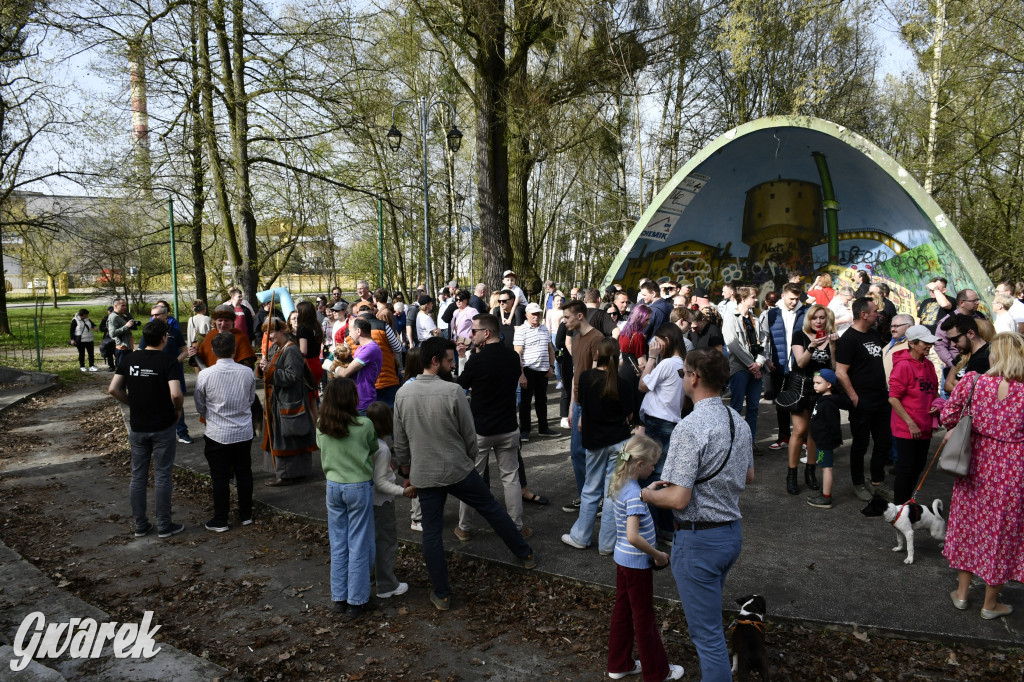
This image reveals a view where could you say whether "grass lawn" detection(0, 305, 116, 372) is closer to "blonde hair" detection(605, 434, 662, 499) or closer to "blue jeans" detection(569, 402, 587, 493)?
"blue jeans" detection(569, 402, 587, 493)

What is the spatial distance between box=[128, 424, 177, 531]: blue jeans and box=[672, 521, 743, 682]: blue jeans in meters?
4.85

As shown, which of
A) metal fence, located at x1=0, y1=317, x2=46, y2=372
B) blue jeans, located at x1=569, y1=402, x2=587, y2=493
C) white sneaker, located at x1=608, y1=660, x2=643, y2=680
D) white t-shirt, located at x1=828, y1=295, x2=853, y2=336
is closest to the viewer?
white sneaker, located at x1=608, y1=660, x2=643, y2=680

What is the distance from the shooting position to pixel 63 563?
18.7ft

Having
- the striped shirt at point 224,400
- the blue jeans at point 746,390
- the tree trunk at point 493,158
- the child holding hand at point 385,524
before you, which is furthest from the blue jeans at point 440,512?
the tree trunk at point 493,158

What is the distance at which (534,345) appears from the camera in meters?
8.80

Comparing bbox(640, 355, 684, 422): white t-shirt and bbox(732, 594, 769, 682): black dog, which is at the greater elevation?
bbox(640, 355, 684, 422): white t-shirt

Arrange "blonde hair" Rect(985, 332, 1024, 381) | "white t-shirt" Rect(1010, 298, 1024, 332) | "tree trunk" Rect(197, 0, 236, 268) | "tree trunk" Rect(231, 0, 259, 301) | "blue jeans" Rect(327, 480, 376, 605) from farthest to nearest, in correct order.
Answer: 1. "tree trunk" Rect(231, 0, 259, 301)
2. "tree trunk" Rect(197, 0, 236, 268)
3. "white t-shirt" Rect(1010, 298, 1024, 332)
4. "blue jeans" Rect(327, 480, 376, 605)
5. "blonde hair" Rect(985, 332, 1024, 381)

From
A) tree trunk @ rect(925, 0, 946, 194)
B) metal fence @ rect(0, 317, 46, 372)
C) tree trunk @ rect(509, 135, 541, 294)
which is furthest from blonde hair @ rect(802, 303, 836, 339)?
metal fence @ rect(0, 317, 46, 372)

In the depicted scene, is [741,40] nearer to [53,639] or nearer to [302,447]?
[302,447]

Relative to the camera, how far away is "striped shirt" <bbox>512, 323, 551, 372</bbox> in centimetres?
874

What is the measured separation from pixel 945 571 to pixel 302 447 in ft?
20.0

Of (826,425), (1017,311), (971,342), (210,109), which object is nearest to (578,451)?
(826,425)

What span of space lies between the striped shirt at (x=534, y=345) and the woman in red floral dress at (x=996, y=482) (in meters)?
5.02

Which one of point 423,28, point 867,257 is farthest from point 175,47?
point 867,257
